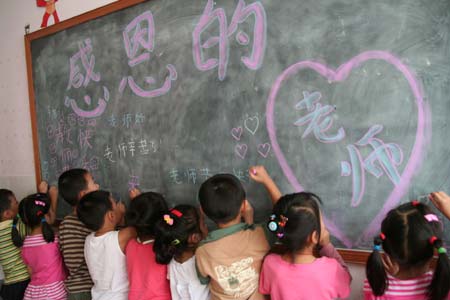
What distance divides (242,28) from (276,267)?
3.54 ft

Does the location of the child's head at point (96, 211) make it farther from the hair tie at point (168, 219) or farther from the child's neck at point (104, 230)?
the hair tie at point (168, 219)

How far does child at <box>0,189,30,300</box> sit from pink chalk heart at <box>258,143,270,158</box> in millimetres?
1566

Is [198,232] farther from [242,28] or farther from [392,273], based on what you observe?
[242,28]

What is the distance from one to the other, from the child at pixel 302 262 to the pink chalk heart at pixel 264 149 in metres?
0.34

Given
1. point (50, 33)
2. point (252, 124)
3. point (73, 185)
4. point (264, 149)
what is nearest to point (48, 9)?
point (50, 33)

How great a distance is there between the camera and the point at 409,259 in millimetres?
1269

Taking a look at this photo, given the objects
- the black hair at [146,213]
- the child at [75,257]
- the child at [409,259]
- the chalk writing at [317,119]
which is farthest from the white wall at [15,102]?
the child at [409,259]

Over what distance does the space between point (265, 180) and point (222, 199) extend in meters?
0.27

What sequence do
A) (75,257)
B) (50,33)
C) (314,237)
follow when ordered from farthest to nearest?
(50,33)
(75,257)
(314,237)

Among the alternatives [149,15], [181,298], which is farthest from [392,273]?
[149,15]

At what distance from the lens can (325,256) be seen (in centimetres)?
154

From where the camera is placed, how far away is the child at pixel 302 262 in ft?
4.66

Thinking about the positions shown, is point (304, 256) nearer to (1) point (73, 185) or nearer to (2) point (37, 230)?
(1) point (73, 185)

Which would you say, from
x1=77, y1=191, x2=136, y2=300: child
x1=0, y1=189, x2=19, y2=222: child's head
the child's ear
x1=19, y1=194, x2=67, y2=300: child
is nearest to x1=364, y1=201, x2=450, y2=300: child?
the child's ear
